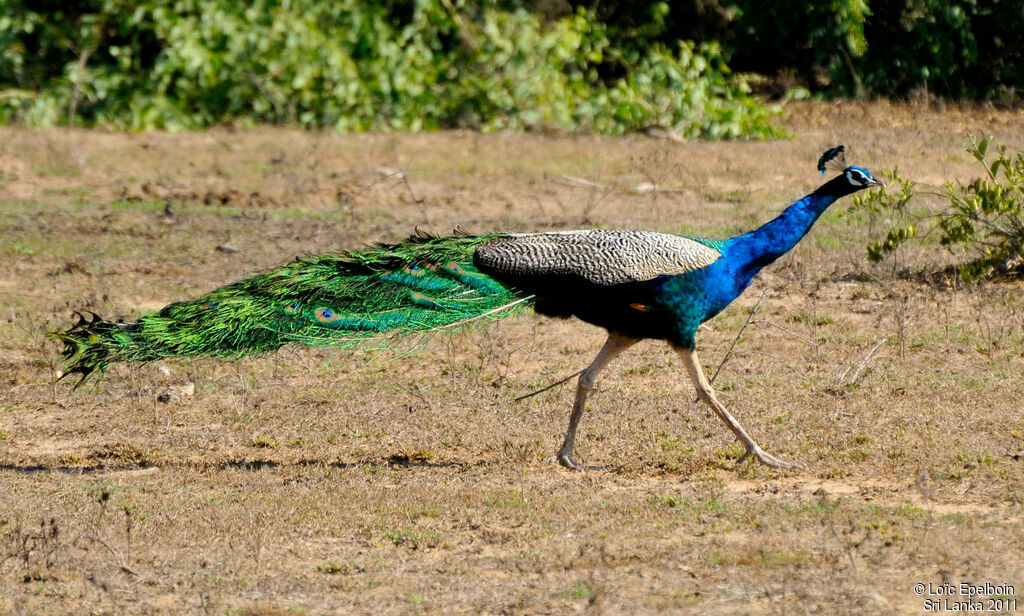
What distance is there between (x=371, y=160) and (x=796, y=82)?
18.1 feet

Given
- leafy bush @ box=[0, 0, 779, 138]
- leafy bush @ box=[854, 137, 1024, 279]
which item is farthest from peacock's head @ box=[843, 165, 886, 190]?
leafy bush @ box=[0, 0, 779, 138]

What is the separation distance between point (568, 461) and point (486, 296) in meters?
0.76

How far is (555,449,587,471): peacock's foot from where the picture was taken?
521 centimetres

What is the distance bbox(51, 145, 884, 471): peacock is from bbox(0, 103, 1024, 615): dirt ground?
0.25 m

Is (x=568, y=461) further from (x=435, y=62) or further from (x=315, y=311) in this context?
(x=435, y=62)

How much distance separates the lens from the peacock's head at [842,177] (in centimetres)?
524

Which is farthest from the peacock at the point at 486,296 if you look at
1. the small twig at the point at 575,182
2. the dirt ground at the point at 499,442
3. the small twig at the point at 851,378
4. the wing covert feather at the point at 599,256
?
the small twig at the point at 575,182

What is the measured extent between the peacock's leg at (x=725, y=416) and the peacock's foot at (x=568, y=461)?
57 cm

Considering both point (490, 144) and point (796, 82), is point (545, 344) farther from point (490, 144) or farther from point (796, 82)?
point (796, 82)

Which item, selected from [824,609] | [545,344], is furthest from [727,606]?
[545,344]

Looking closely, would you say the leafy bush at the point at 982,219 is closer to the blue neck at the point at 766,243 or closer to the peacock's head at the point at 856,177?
the peacock's head at the point at 856,177

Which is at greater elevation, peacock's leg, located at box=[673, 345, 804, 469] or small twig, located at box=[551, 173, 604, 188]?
peacock's leg, located at box=[673, 345, 804, 469]

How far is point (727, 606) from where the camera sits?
3799 millimetres

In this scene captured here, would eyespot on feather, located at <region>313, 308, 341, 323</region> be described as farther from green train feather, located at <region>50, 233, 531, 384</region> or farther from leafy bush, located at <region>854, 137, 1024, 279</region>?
leafy bush, located at <region>854, 137, 1024, 279</region>
